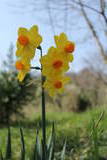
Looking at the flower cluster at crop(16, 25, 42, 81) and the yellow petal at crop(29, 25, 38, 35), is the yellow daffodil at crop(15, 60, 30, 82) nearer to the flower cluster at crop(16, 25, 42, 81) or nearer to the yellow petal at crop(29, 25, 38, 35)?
the flower cluster at crop(16, 25, 42, 81)

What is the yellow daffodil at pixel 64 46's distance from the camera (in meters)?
1.72

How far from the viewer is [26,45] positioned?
178cm

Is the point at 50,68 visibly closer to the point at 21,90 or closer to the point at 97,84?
the point at 21,90

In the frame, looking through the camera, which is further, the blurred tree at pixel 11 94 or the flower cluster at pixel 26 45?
the blurred tree at pixel 11 94

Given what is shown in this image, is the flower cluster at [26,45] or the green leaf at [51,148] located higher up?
the flower cluster at [26,45]

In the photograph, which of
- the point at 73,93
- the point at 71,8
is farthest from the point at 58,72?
the point at 73,93

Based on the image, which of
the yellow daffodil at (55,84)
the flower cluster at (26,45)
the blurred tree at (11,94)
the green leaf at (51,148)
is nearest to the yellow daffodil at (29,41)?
the flower cluster at (26,45)

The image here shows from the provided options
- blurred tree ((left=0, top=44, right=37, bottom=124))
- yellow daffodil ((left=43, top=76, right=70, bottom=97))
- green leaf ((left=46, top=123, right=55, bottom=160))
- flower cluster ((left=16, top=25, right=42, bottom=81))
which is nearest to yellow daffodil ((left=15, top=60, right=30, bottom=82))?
flower cluster ((left=16, top=25, right=42, bottom=81))

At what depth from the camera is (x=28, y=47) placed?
1787 millimetres

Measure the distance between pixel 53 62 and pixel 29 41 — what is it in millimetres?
147

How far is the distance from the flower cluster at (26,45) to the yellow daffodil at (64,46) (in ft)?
0.29

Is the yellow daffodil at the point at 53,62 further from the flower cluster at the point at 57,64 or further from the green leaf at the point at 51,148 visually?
the green leaf at the point at 51,148

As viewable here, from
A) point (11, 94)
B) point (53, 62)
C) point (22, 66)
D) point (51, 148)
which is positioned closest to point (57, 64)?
point (53, 62)

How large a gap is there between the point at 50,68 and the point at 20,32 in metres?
0.21
